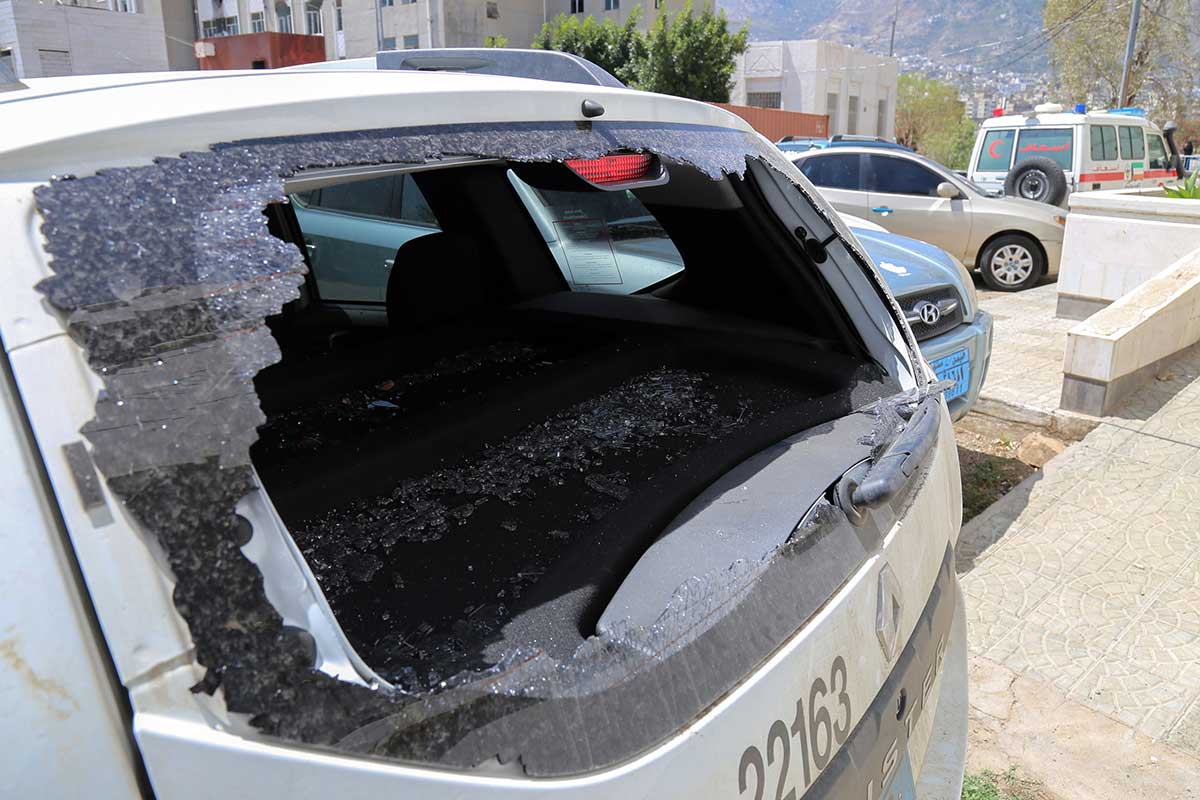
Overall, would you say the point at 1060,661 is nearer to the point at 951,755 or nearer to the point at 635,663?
the point at 951,755

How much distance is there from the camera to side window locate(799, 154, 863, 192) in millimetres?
10984

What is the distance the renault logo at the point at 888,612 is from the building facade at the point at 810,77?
47085 mm

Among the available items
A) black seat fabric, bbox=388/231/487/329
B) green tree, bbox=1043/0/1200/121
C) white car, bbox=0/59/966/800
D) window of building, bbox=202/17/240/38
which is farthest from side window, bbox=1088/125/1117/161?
window of building, bbox=202/17/240/38

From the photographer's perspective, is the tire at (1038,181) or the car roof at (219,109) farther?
the tire at (1038,181)

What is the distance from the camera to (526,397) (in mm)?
2338

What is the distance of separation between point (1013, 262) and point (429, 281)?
9.18 metres

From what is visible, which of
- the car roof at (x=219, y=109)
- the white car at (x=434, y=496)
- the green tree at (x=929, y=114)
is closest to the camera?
the white car at (x=434, y=496)

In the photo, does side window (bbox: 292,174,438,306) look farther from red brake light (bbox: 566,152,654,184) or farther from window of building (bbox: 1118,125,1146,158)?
window of building (bbox: 1118,125,1146,158)

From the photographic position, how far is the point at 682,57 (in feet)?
111

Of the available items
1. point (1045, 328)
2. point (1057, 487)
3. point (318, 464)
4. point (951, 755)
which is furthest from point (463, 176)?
point (1045, 328)

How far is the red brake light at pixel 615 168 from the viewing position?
1838 millimetres

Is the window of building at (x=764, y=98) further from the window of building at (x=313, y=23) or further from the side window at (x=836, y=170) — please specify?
the side window at (x=836, y=170)

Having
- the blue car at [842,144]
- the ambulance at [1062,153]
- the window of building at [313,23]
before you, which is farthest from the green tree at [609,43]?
the ambulance at [1062,153]

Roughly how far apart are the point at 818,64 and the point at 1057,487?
48.1m
